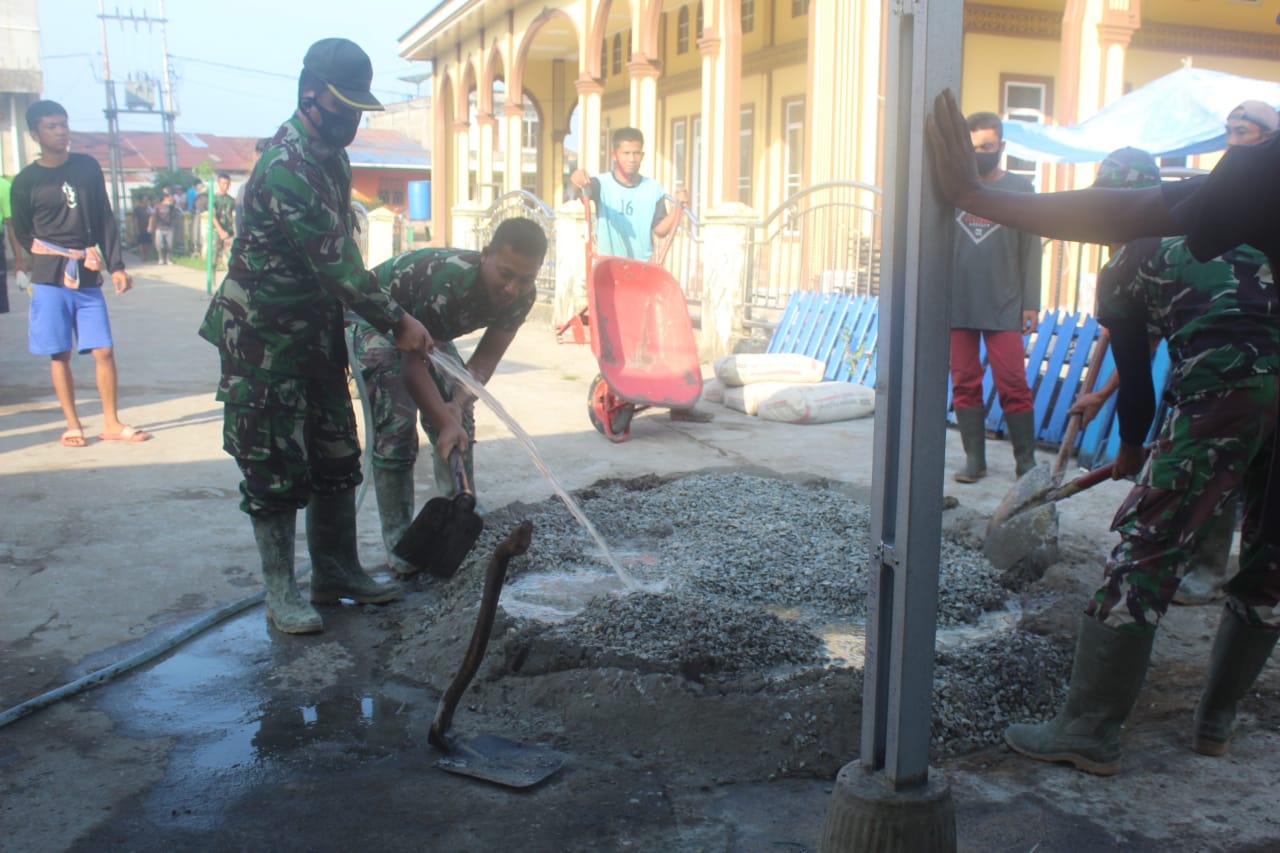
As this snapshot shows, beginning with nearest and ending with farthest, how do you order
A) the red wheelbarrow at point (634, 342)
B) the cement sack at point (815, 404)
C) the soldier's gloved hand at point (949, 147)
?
the soldier's gloved hand at point (949, 147) → the red wheelbarrow at point (634, 342) → the cement sack at point (815, 404)

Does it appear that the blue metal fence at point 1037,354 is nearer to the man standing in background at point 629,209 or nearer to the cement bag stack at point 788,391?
the cement bag stack at point 788,391

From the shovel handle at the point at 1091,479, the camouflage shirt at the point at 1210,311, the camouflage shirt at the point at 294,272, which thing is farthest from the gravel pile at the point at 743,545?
the camouflage shirt at the point at 1210,311

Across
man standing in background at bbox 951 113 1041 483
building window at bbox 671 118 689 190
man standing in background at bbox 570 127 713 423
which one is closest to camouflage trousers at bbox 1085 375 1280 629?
man standing in background at bbox 951 113 1041 483

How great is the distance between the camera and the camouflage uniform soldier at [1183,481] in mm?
2672

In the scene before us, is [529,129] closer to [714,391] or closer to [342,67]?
[714,391]

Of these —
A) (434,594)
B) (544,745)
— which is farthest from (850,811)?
(434,594)

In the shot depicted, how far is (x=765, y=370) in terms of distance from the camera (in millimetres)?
8562

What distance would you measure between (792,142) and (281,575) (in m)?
13.2

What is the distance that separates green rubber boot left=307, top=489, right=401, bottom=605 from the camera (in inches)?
157

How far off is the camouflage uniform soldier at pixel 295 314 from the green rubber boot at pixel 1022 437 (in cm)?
376

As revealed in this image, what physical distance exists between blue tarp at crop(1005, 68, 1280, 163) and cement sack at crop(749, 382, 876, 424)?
9.83 feet

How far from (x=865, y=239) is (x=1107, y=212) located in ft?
27.6

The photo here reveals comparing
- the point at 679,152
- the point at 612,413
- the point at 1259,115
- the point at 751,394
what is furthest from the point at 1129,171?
the point at 679,152

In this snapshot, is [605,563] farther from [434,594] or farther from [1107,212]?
[1107,212]
